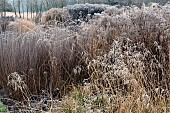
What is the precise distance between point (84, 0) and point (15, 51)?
18.8 m

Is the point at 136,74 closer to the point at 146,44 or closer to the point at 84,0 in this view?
the point at 146,44

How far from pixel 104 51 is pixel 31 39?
3.25 feet

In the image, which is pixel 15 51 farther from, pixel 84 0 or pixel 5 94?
pixel 84 0

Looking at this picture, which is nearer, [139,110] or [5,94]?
[139,110]

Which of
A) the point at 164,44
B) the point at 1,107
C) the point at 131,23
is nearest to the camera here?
the point at 1,107

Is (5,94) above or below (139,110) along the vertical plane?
below

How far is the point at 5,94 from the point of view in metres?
5.11

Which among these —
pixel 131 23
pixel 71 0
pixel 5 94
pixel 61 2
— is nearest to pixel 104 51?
pixel 131 23

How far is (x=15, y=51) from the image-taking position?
5.18 m

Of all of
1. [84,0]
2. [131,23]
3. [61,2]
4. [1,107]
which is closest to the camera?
[1,107]

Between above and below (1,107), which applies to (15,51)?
above

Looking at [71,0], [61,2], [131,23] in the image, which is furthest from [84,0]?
[131,23]

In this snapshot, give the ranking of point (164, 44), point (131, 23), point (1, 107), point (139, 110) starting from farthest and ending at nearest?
point (131, 23), point (164, 44), point (1, 107), point (139, 110)

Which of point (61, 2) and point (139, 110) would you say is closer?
point (139, 110)
